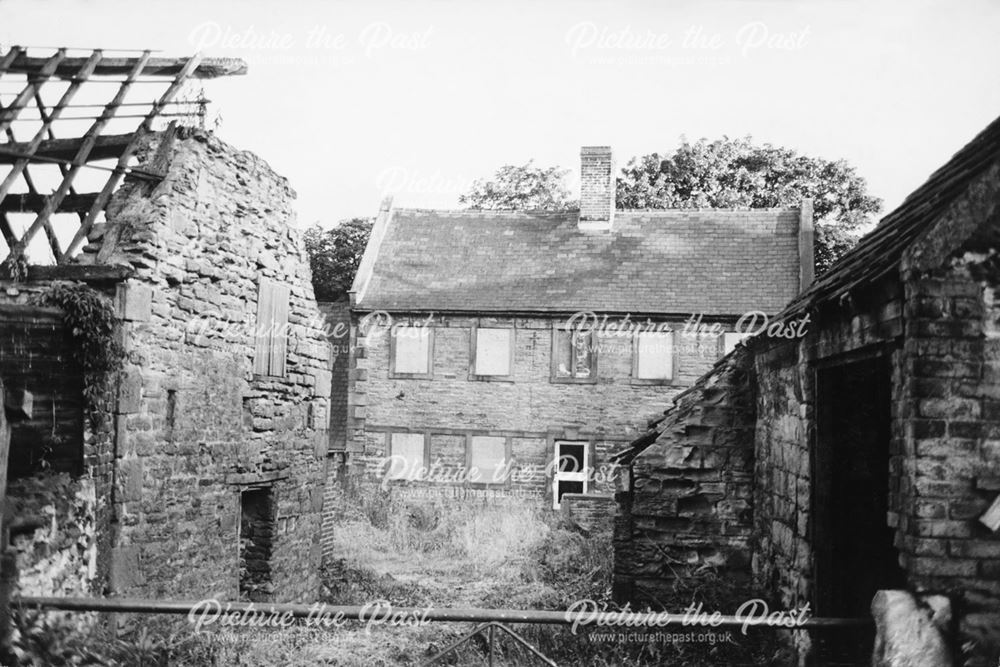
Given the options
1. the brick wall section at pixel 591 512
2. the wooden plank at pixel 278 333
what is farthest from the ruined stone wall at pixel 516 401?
the wooden plank at pixel 278 333

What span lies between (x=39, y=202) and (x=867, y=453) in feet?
31.2

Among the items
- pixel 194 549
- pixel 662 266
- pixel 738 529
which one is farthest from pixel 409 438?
pixel 738 529

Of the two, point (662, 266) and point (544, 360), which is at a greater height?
point (662, 266)

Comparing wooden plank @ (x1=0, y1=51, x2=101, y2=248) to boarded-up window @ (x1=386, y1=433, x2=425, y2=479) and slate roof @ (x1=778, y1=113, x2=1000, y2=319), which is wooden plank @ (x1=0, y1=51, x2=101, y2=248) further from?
boarded-up window @ (x1=386, y1=433, x2=425, y2=479)

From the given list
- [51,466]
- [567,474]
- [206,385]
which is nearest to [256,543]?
[206,385]

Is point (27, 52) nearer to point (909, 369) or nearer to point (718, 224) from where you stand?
point (909, 369)

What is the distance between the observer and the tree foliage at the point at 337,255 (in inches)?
1452

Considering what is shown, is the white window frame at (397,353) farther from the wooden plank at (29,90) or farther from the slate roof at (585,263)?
the wooden plank at (29,90)

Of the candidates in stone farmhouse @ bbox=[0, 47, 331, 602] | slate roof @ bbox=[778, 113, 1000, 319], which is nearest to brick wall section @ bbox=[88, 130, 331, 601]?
stone farmhouse @ bbox=[0, 47, 331, 602]

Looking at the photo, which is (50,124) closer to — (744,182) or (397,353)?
(397,353)

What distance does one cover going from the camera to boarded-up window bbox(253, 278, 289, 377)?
1095 cm

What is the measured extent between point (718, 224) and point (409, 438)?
35.3ft

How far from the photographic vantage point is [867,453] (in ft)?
24.3

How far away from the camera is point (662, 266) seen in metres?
22.6
